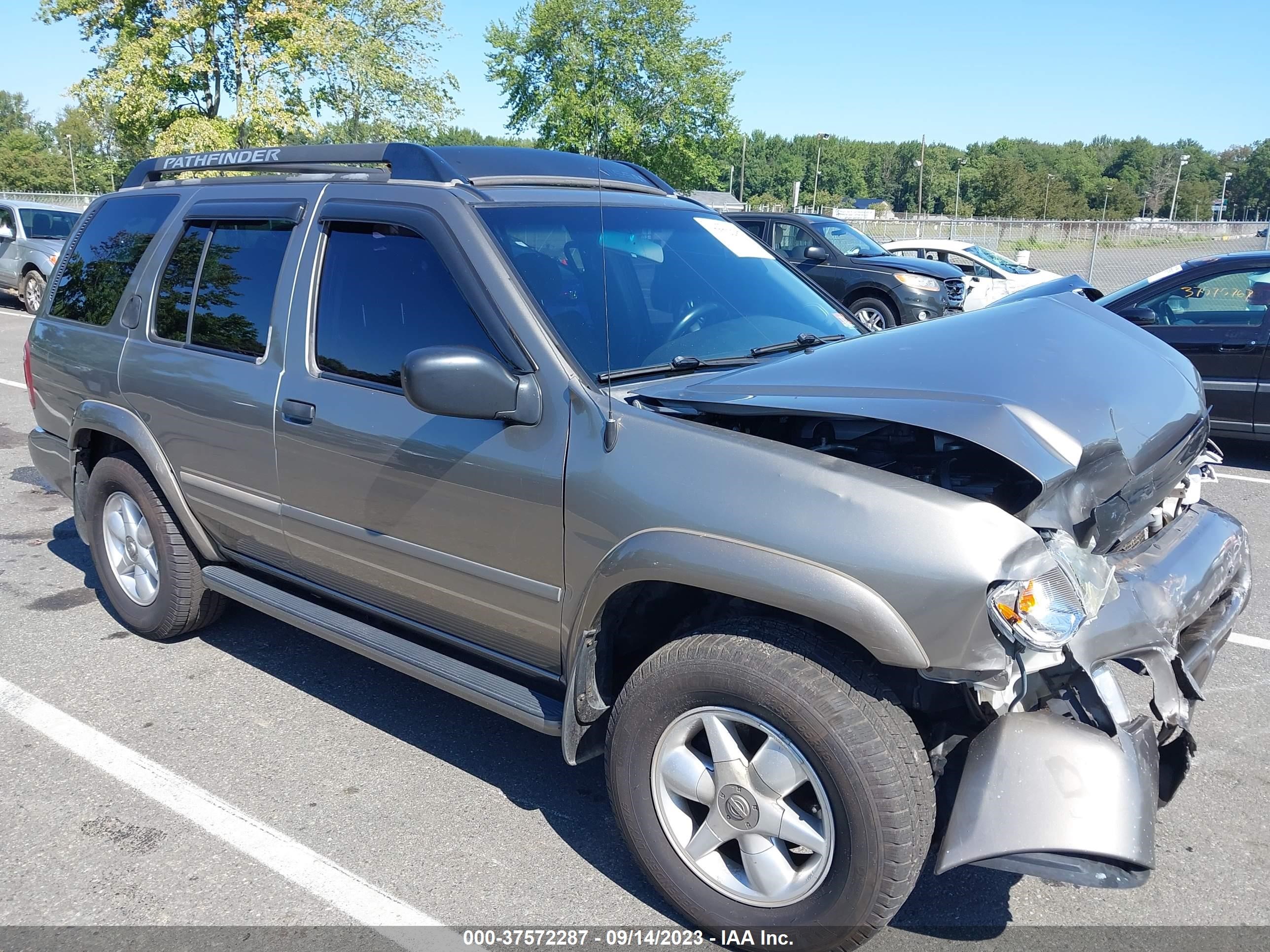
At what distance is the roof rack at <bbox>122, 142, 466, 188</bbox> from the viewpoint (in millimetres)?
3381

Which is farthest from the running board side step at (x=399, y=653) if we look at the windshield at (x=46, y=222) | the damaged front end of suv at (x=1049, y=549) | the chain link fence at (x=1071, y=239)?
the chain link fence at (x=1071, y=239)

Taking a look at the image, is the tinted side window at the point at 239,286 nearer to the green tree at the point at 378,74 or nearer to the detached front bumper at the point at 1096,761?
the detached front bumper at the point at 1096,761

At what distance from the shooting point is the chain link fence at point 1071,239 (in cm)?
3061

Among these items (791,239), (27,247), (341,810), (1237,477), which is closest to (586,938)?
(341,810)

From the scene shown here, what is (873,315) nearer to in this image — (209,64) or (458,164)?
(458,164)

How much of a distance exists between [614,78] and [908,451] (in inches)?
1708

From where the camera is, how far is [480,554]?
300cm

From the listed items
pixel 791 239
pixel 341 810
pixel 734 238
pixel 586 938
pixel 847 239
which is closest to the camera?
pixel 586 938

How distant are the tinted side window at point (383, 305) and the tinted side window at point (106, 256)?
1351 mm

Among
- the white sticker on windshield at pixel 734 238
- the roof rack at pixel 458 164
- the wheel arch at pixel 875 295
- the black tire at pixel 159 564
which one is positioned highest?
the roof rack at pixel 458 164

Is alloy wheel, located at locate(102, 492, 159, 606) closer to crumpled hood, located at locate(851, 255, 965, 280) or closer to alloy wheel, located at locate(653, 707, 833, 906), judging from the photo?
alloy wheel, located at locate(653, 707, 833, 906)

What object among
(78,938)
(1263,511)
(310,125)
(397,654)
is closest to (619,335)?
(397,654)

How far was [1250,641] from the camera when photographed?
4.48 meters

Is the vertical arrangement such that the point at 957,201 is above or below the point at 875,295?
above
